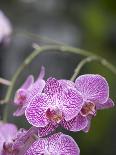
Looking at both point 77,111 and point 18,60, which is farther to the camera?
point 18,60

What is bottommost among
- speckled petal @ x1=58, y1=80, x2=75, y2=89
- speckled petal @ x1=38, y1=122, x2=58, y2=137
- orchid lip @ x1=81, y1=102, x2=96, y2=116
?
speckled petal @ x1=38, y1=122, x2=58, y2=137

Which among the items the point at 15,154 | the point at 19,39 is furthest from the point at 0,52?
the point at 15,154

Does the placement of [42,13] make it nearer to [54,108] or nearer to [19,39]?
[19,39]

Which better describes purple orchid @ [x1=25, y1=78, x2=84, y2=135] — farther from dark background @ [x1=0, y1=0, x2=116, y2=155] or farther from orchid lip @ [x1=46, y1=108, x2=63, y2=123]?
dark background @ [x1=0, y1=0, x2=116, y2=155]

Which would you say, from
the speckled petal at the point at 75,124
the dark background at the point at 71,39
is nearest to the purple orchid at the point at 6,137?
the speckled petal at the point at 75,124

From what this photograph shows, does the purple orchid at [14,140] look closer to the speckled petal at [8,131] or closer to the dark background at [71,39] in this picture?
the speckled petal at [8,131]

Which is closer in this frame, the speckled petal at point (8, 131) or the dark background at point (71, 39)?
the speckled petal at point (8, 131)

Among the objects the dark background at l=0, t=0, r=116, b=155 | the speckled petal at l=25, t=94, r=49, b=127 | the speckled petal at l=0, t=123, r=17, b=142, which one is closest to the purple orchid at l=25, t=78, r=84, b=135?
the speckled petal at l=25, t=94, r=49, b=127
